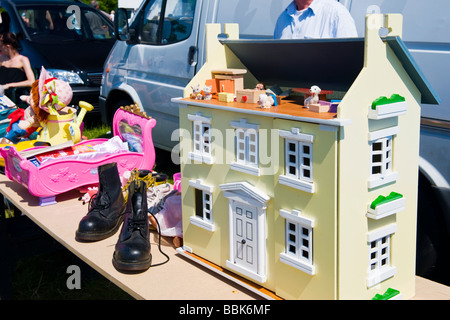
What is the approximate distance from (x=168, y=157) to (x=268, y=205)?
4.21 meters

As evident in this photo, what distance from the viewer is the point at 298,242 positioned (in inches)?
62.0

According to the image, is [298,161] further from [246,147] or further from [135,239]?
[135,239]

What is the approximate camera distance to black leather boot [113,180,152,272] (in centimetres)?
186

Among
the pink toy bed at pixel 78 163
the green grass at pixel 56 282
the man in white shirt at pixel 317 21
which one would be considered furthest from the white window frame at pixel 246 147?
the green grass at pixel 56 282

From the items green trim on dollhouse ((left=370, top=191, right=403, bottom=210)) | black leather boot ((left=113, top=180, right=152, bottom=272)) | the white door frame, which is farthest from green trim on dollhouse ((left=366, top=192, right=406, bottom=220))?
black leather boot ((left=113, top=180, right=152, bottom=272))

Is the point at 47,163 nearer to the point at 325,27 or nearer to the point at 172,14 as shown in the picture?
the point at 325,27

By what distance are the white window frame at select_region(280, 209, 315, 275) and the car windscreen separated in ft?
22.5

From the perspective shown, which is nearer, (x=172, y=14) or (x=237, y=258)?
(x=237, y=258)

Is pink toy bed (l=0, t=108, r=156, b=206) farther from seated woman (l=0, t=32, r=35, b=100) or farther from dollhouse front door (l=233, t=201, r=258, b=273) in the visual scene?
seated woman (l=0, t=32, r=35, b=100)

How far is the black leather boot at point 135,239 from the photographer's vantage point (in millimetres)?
1858

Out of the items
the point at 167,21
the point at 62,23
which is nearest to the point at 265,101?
the point at 167,21
